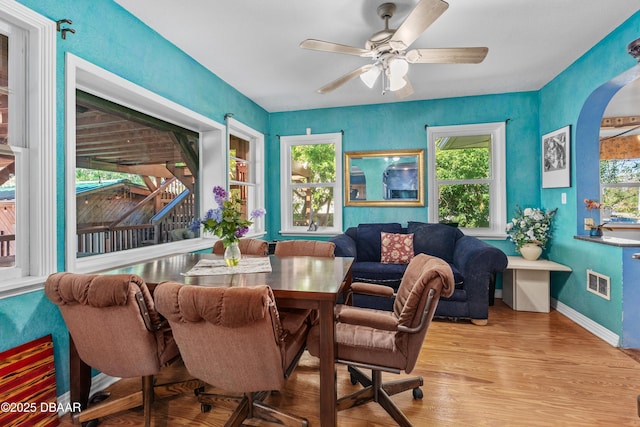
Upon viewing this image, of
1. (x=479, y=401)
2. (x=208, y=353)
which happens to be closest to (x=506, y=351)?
(x=479, y=401)

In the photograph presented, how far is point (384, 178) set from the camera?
450 cm

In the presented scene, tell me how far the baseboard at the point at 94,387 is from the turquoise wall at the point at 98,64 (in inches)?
1.6

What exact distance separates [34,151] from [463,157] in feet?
14.3

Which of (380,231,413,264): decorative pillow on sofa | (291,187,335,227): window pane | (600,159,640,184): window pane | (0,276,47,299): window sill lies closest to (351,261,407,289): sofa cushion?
(380,231,413,264): decorative pillow on sofa

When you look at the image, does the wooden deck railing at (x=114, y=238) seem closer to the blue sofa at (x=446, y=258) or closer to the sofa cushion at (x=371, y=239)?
the blue sofa at (x=446, y=258)

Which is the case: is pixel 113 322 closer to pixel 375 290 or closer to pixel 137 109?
pixel 375 290

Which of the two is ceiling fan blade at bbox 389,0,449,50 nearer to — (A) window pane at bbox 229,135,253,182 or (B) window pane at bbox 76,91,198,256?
(B) window pane at bbox 76,91,198,256

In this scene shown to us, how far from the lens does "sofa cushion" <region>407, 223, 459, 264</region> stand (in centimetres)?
379

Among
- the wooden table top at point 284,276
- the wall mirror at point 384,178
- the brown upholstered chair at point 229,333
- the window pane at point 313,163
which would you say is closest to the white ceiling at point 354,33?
the wall mirror at point 384,178

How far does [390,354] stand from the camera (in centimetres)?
153

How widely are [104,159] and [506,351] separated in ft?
11.6

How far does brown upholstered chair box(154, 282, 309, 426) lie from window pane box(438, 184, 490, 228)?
11.5 feet

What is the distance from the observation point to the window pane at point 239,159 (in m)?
4.11

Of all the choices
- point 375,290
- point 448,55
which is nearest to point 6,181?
point 375,290
